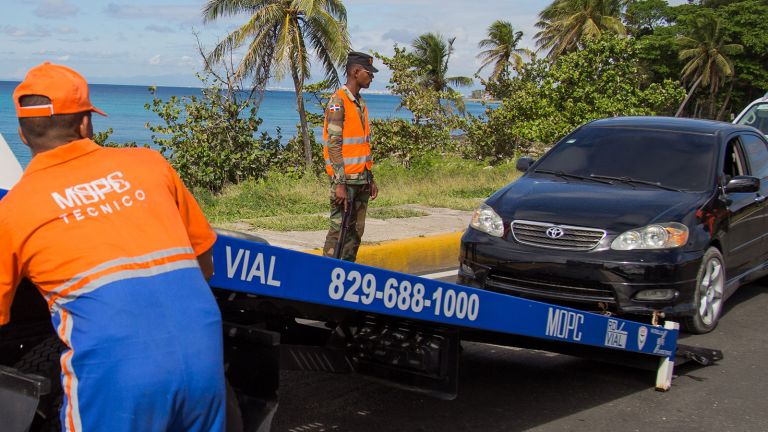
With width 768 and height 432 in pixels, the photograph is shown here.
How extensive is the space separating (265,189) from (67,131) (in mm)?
10703

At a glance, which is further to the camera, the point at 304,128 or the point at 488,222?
the point at 304,128

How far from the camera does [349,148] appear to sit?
25.5 ft

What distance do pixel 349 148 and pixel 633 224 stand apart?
2.54m

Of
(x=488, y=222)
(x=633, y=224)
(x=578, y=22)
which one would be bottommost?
(x=488, y=222)

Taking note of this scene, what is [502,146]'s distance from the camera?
26359 mm

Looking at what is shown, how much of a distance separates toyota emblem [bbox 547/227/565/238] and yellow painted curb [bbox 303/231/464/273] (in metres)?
2.93

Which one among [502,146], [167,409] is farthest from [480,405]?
[502,146]

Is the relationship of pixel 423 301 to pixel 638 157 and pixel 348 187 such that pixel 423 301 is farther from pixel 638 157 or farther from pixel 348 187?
pixel 638 157

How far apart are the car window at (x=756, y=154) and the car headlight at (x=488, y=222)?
249 cm

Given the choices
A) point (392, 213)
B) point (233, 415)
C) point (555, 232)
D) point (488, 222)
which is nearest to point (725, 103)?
point (392, 213)

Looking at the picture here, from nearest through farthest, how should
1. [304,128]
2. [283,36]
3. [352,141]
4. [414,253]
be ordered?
[352,141] < [414,253] < [304,128] < [283,36]

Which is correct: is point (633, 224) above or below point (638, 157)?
below

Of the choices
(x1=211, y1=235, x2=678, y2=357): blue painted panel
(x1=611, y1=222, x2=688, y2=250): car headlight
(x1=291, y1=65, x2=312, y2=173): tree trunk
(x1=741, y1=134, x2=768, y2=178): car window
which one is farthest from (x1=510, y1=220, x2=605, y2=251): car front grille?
(x1=291, y1=65, x2=312, y2=173): tree trunk

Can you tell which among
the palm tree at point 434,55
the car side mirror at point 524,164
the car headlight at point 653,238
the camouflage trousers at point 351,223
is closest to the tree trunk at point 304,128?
the camouflage trousers at point 351,223
